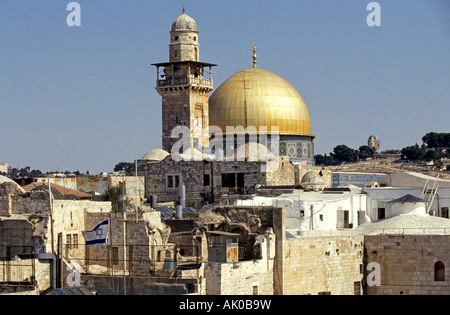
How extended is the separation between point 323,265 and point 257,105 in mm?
22946

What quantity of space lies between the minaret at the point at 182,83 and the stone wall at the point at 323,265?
792 inches

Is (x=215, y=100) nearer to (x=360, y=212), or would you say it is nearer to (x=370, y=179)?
(x=370, y=179)

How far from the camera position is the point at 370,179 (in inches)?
2320

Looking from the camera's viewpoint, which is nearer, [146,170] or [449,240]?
[449,240]

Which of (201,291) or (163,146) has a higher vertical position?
(163,146)

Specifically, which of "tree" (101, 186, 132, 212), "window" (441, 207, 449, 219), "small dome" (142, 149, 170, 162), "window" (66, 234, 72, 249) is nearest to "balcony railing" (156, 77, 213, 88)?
"small dome" (142, 149, 170, 162)

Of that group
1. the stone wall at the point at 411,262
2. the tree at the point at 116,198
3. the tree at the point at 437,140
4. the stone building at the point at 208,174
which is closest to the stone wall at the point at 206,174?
the stone building at the point at 208,174

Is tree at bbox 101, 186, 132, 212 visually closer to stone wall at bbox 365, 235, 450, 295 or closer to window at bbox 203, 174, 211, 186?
window at bbox 203, 174, 211, 186

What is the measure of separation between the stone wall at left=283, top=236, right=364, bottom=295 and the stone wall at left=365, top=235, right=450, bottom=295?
0.72 meters
